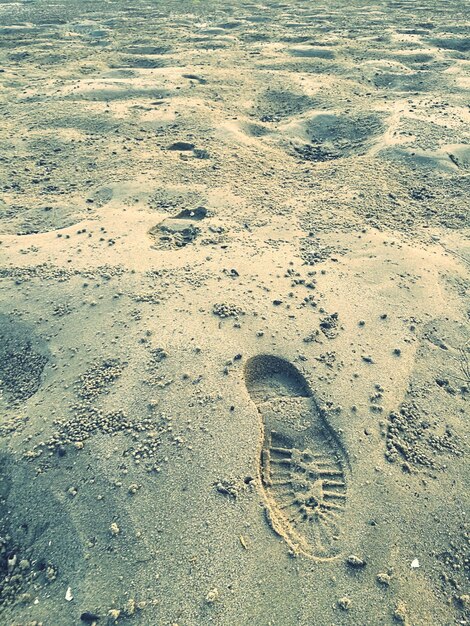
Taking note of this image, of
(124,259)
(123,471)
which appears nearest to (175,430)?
(123,471)

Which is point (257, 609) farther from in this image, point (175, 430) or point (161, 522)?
point (175, 430)

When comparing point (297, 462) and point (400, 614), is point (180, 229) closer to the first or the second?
point (297, 462)

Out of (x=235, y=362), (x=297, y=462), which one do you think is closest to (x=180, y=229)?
(x=235, y=362)

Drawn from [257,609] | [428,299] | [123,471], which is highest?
[428,299]

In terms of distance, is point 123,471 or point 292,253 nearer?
point 123,471

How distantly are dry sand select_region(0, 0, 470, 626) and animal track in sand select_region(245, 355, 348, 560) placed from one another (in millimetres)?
12

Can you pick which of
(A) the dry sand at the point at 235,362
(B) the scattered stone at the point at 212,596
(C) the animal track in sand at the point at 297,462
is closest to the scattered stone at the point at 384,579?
(A) the dry sand at the point at 235,362

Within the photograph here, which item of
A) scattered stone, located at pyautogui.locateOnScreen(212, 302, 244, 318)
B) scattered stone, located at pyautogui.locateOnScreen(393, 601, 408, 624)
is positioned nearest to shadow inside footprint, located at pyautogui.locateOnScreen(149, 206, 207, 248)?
scattered stone, located at pyautogui.locateOnScreen(212, 302, 244, 318)

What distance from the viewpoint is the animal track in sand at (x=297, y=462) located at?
2533mm

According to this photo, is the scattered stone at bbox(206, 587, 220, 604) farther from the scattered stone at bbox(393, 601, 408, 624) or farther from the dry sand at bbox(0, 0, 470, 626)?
the scattered stone at bbox(393, 601, 408, 624)

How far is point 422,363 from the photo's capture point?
3303 millimetres

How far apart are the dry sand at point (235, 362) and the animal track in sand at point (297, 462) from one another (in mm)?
12

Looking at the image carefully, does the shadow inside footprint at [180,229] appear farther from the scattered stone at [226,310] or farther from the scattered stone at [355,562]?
the scattered stone at [355,562]

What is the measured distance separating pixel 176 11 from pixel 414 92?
773cm
